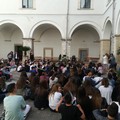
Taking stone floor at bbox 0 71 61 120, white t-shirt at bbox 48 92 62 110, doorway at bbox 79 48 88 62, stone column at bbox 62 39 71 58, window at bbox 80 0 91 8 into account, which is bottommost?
stone floor at bbox 0 71 61 120

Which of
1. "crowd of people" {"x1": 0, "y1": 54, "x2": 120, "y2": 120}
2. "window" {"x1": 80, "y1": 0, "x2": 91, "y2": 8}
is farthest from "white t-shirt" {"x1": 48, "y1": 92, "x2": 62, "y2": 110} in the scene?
"window" {"x1": 80, "y1": 0, "x2": 91, "y2": 8}

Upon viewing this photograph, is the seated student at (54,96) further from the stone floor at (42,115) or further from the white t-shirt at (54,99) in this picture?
the stone floor at (42,115)

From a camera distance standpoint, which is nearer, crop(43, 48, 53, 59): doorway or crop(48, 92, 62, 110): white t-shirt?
crop(48, 92, 62, 110): white t-shirt

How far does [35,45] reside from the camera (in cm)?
3056

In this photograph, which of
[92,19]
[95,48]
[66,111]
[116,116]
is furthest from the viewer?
[95,48]

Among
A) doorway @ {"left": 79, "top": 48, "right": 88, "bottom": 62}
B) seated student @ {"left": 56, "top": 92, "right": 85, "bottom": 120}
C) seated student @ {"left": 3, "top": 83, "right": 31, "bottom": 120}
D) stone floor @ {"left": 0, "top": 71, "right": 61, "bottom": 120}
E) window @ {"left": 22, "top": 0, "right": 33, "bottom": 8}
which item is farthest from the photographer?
doorway @ {"left": 79, "top": 48, "right": 88, "bottom": 62}

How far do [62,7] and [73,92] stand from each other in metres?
19.4

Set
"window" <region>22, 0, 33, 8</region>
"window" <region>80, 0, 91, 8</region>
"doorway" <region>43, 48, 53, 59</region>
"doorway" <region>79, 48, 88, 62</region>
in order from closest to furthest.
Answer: "window" <region>80, 0, 91, 8</region>, "window" <region>22, 0, 33, 8</region>, "doorway" <region>79, 48, 88, 62</region>, "doorway" <region>43, 48, 53, 59</region>

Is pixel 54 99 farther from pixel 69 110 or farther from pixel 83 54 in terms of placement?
pixel 83 54

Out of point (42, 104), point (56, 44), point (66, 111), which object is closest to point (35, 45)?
point (56, 44)

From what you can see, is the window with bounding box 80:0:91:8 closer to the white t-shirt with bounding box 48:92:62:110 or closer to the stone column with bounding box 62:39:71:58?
the stone column with bounding box 62:39:71:58

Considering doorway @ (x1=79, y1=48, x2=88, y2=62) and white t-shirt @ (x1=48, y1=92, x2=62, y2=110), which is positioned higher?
Result: doorway @ (x1=79, y1=48, x2=88, y2=62)

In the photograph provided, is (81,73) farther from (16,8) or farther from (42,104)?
(16,8)

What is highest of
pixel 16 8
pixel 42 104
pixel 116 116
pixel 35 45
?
pixel 16 8
